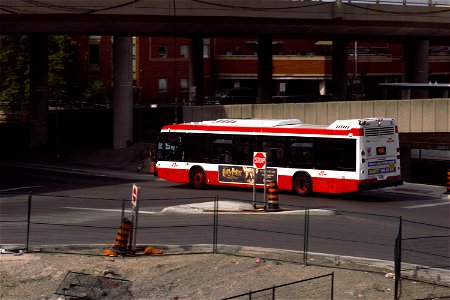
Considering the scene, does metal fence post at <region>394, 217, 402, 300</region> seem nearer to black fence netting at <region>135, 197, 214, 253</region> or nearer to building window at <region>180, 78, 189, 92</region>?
black fence netting at <region>135, 197, 214, 253</region>

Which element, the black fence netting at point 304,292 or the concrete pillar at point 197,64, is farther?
the concrete pillar at point 197,64

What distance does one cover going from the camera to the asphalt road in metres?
22.9

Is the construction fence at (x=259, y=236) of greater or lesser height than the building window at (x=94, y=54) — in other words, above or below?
below

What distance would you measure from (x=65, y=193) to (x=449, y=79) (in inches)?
2813

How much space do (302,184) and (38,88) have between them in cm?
3178

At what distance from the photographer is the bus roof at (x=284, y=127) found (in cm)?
3338

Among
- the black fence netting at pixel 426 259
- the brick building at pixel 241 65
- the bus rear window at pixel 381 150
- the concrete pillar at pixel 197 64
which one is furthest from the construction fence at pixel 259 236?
the brick building at pixel 241 65

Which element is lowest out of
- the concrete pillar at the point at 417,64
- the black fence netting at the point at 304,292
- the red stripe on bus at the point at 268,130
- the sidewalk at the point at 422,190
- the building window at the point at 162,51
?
the sidewalk at the point at 422,190

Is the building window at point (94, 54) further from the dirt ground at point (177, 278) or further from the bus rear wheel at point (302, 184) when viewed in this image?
the dirt ground at point (177, 278)

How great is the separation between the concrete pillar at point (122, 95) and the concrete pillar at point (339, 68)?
22547 millimetres

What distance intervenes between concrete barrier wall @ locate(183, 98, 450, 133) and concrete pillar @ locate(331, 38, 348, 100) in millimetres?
24728

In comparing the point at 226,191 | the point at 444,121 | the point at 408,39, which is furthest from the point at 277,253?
the point at 408,39

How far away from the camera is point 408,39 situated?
232 feet

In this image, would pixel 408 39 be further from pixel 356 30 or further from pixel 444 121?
pixel 444 121
